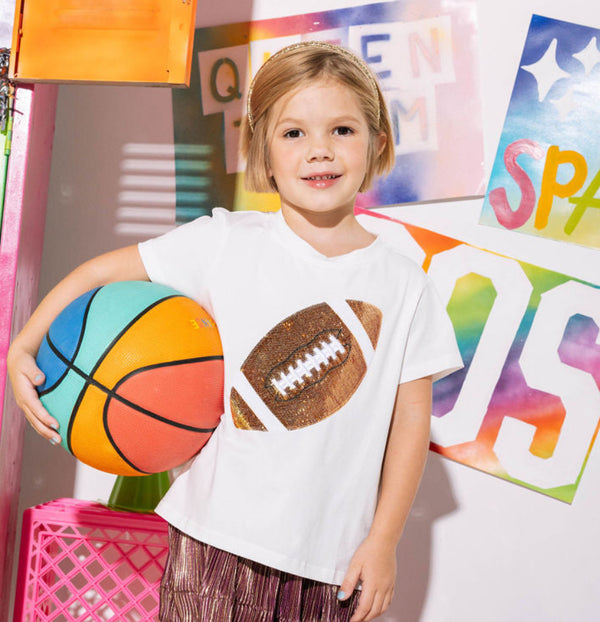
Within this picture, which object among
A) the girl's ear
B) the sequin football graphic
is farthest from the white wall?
the sequin football graphic

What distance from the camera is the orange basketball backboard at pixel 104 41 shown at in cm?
126

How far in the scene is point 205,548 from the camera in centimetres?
109

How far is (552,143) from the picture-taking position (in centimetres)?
166

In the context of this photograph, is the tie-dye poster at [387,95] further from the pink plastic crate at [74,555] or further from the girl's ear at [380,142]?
the pink plastic crate at [74,555]

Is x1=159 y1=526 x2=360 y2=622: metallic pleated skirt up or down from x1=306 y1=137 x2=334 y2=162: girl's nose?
down

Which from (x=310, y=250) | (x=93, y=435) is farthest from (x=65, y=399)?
(x=310, y=250)

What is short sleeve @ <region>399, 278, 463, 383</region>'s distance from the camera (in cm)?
116

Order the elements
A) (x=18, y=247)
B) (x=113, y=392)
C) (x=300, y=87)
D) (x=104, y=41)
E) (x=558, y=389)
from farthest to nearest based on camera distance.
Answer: (x=558, y=389)
(x=18, y=247)
(x=104, y=41)
(x=300, y=87)
(x=113, y=392)

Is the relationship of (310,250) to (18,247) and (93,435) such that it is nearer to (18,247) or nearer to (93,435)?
(93,435)

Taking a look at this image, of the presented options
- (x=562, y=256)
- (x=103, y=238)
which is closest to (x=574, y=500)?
(x=562, y=256)

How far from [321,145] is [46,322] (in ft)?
1.77

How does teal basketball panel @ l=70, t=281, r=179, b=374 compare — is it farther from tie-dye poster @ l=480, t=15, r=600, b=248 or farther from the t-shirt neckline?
tie-dye poster @ l=480, t=15, r=600, b=248

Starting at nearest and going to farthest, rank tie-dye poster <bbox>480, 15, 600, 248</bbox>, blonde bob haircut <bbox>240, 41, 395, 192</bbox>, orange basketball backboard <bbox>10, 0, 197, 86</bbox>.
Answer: blonde bob haircut <bbox>240, 41, 395, 192</bbox> < orange basketball backboard <bbox>10, 0, 197, 86</bbox> < tie-dye poster <bbox>480, 15, 600, 248</bbox>

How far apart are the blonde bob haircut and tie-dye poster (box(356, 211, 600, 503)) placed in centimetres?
49
